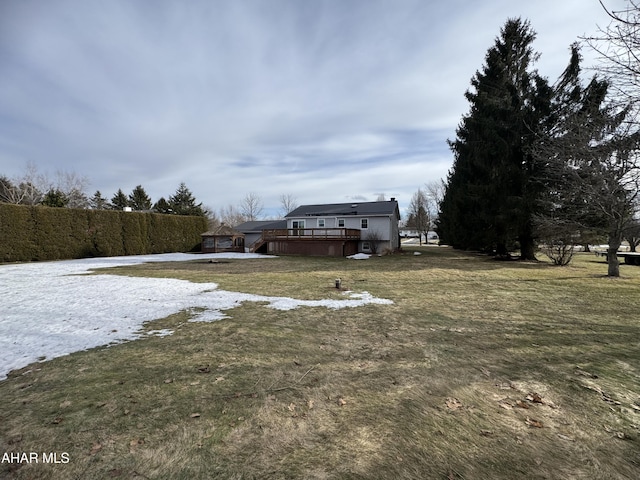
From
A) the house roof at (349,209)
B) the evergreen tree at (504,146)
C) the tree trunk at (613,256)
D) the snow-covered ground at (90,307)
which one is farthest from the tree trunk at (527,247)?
the snow-covered ground at (90,307)

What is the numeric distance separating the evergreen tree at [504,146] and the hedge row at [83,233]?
26.8 metres

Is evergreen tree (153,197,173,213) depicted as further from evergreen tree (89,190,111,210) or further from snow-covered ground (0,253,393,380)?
snow-covered ground (0,253,393,380)

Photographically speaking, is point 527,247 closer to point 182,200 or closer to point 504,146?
point 504,146

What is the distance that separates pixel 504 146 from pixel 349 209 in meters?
13.9

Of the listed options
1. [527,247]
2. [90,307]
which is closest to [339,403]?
[90,307]

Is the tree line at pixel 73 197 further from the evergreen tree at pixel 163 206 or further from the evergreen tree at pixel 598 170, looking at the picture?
the evergreen tree at pixel 598 170

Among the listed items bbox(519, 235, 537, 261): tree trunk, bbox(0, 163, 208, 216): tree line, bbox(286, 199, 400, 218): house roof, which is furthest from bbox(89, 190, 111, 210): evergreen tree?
bbox(519, 235, 537, 261): tree trunk

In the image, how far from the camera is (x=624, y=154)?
9.92m

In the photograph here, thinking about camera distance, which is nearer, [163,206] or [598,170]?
[598,170]

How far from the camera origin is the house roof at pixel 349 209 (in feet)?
89.8

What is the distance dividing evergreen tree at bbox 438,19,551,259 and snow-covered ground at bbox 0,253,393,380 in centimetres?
1531

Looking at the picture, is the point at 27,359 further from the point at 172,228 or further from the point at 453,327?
the point at 172,228

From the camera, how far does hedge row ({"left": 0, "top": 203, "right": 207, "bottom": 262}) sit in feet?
63.8

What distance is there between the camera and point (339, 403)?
3.02 metres
